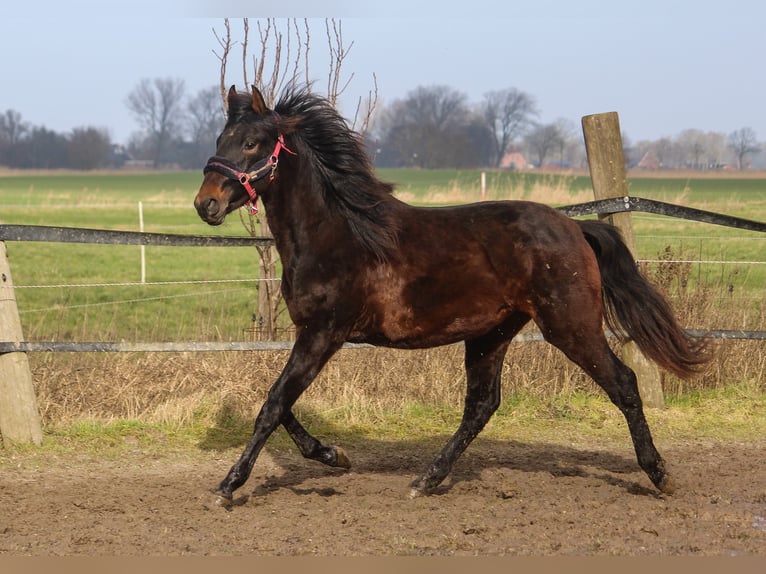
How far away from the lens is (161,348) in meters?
6.02

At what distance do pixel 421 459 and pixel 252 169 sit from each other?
2294 mm

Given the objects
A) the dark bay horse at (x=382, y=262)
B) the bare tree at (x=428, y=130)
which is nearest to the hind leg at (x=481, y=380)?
the dark bay horse at (x=382, y=262)

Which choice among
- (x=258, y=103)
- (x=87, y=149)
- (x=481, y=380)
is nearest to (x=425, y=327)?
(x=481, y=380)

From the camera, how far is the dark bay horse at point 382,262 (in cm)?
478

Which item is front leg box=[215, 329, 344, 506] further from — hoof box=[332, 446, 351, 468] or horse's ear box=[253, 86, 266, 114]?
horse's ear box=[253, 86, 266, 114]

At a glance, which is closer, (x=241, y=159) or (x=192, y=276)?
(x=241, y=159)

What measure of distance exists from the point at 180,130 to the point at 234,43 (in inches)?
4229

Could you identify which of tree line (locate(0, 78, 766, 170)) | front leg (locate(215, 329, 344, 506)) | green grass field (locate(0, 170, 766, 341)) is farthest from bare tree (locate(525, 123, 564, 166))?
front leg (locate(215, 329, 344, 506))

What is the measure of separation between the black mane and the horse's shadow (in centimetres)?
153

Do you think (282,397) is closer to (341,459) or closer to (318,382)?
(341,459)

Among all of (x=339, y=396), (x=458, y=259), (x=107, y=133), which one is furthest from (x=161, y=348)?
(x=107, y=133)

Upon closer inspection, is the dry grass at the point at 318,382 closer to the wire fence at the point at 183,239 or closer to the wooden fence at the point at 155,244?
the wooden fence at the point at 155,244

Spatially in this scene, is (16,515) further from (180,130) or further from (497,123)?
(180,130)

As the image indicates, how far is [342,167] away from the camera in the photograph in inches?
199
